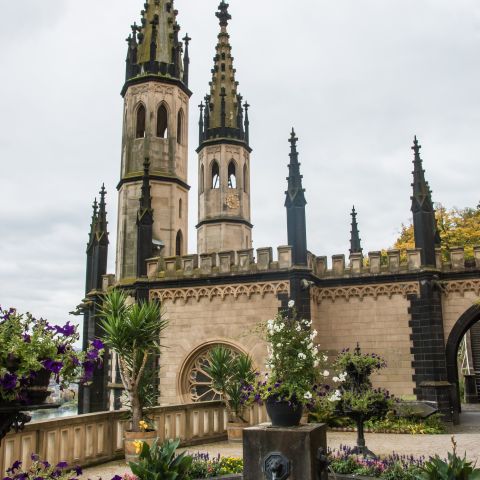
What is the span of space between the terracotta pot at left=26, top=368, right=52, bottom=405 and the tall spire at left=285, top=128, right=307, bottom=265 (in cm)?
1361

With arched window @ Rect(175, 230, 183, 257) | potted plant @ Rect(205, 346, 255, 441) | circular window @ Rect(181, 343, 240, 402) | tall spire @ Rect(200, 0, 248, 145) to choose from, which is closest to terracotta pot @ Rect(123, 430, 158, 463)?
potted plant @ Rect(205, 346, 255, 441)

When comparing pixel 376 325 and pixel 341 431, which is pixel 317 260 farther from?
pixel 341 431

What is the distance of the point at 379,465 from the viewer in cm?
812

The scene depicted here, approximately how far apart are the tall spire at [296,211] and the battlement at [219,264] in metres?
0.31

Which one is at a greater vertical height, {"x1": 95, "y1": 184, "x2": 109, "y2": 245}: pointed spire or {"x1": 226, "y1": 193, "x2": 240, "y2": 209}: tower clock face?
{"x1": 226, "y1": 193, "x2": 240, "y2": 209}: tower clock face

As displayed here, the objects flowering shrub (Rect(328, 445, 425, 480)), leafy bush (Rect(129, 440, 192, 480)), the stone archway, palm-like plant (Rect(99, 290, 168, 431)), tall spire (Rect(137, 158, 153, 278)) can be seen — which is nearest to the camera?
leafy bush (Rect(129, 440, 192, 480))

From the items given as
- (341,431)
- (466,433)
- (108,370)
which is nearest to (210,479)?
(341,431)

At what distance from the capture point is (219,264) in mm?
18844

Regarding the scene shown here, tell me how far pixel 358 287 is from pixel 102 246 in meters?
10.3

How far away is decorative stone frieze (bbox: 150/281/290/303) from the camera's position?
18047 mm

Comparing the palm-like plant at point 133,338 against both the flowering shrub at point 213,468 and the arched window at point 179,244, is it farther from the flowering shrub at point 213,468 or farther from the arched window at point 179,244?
the arched window at point 179,244

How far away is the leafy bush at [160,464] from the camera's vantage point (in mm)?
6254

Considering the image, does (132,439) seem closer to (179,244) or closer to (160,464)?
(160,464)

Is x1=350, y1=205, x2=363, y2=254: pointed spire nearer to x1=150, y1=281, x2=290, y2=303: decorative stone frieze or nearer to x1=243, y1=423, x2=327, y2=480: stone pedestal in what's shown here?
x1=150, y1=281, x2=290, y2=303: decorative stone frieze
